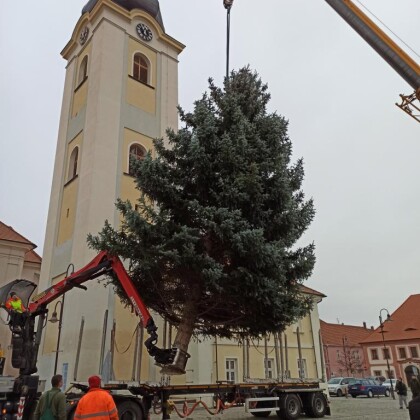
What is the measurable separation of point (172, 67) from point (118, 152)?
25.7 ft

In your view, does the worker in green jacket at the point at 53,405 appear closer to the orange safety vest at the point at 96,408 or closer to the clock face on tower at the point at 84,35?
the orange safety vest at the point at 96,408

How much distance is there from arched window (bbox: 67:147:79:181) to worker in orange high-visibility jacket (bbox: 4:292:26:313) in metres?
11.2

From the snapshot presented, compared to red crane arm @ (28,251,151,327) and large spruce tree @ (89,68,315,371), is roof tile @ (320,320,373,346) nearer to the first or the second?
large spruce tree @ (89,68,315,371)

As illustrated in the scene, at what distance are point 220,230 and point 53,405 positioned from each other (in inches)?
216

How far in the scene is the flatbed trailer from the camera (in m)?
12.0

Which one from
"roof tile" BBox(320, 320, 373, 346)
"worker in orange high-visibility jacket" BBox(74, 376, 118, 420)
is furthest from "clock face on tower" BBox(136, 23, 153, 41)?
"roof tile" BBox(320, 320, 373, 346)

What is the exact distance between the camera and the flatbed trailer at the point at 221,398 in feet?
39.2

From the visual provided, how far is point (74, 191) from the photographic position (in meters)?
21.5

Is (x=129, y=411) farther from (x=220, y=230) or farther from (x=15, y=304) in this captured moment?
(x=220, y=230)

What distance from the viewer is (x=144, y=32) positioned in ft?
83.6

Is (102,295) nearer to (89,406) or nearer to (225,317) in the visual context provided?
(225,317)

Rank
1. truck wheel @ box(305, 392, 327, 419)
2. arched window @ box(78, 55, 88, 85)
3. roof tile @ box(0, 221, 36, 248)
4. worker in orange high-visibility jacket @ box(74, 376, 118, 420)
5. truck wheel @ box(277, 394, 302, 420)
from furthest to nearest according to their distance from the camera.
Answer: roof tile @ box(0, 221, 36, 248), arched window @ box(78, 55, 88, 85), truck wheel @ box(305, 392, 327, 419), truck wheel @ box(277, 394, 302, 420), worker in orange high-visibility jacket @ box(74, 376, 118, 420)

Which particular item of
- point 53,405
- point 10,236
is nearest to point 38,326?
point 53,405

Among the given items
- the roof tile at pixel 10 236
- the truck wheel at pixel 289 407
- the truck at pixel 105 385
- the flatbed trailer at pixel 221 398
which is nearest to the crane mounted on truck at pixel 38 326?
the truck at pixel 105 385
